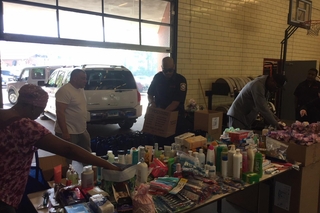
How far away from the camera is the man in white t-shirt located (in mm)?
3148

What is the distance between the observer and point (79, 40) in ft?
14.8

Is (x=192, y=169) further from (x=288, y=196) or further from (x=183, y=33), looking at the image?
(x=183, y=33)

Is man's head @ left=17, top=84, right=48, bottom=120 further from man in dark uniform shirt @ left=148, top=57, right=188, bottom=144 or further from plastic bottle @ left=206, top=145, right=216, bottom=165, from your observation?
man in dark uniform shirt @ left=148, top=57, right=188, bottom=144

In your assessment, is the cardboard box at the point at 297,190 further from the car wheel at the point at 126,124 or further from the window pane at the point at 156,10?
the car wheel at the point at 126,124

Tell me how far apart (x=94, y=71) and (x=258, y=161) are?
4600 mm

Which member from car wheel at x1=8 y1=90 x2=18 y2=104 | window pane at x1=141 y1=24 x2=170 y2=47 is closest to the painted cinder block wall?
window pane at x1=141 y1=24 x2=170 y2=47

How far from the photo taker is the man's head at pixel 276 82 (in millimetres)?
3369

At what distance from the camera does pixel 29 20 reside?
13.5 ft

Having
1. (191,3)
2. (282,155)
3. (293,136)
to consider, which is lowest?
(282,155)

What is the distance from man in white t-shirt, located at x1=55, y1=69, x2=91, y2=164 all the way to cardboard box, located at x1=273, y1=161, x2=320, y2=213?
7.64 ft

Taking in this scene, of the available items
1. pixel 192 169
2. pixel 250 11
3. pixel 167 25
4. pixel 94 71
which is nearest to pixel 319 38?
pixel 250 11

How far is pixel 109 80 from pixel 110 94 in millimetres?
327

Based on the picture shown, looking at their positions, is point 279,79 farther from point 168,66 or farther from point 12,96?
point 12,96

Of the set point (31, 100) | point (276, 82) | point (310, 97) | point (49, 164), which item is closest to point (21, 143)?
point (31, 100)
